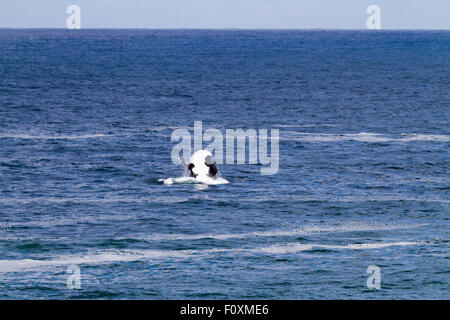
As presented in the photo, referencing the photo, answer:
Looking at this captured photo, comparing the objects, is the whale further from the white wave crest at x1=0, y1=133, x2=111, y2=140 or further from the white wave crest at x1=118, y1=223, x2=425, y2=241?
the white wave crest at x1=0, y1=133, x2=111, y2=140

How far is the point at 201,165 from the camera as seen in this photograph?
Answer: 7219 centimetres

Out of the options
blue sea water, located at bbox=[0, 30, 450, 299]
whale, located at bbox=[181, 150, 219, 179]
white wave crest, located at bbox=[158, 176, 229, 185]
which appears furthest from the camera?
white wave crest, located at bbox=[158, 176, 229, 185]

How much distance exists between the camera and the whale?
70.9 metres

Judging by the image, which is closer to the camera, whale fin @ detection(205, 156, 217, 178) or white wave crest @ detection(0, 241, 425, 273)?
white wave crest @ detection(0, 241, 425, 273)

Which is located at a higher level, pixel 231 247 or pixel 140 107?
pixel 140 107

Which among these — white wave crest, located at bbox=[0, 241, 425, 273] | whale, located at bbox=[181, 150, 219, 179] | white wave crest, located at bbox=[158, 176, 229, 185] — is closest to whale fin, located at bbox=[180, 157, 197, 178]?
whale, located at bbox=[181, 150, 219, 179]

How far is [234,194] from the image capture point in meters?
68.1

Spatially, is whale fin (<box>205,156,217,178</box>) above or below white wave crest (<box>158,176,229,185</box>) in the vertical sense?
above

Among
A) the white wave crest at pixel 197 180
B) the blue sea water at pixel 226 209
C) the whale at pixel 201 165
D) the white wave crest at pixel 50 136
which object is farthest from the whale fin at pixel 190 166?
the white wave crest at pixel 50 136

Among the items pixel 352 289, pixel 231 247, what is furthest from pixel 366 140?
pixel 352 289

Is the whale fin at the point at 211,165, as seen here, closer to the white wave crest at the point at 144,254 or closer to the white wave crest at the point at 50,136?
the white wave crest at the point at 144,254
